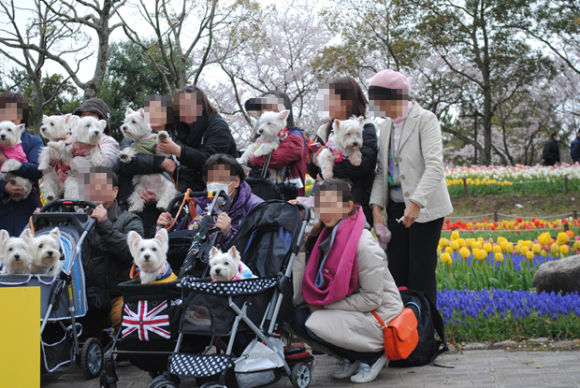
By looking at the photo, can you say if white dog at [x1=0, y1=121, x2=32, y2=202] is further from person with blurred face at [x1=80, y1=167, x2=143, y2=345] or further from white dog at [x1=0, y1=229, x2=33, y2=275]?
white dog at [x1=0, y1=229, x2=33, y2=275]

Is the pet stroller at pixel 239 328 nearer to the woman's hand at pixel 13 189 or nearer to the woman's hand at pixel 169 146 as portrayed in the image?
the woman's hand at pixel 169 146

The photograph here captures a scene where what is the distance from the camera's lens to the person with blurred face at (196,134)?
4340 mm

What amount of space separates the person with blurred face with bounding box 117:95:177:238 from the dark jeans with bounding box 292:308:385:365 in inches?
58.0

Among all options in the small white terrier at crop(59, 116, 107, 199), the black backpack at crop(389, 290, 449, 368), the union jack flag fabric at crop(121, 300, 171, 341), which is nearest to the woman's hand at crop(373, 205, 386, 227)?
the black backpack at crop(389, 290, 449, 368)

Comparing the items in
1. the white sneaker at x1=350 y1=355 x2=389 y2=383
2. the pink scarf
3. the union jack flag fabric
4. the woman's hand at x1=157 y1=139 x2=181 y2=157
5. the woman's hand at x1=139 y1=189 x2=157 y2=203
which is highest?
the woman's hand at x1=157 y1=139 x2=181 y2=157

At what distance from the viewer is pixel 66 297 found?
144 inches

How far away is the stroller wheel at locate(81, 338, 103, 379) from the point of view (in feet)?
12.0

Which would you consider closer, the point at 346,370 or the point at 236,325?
the point at 236,325

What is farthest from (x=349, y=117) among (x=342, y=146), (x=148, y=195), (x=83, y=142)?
(x=83, y=142)

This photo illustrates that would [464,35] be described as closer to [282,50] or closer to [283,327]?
[282,50]

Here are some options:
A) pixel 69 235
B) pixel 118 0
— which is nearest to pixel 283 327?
pixel 69 235

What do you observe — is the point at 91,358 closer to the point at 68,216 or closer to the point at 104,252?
the point at 104,252

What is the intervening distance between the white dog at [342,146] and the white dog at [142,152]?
1.29m

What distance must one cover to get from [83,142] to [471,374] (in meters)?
3.20
